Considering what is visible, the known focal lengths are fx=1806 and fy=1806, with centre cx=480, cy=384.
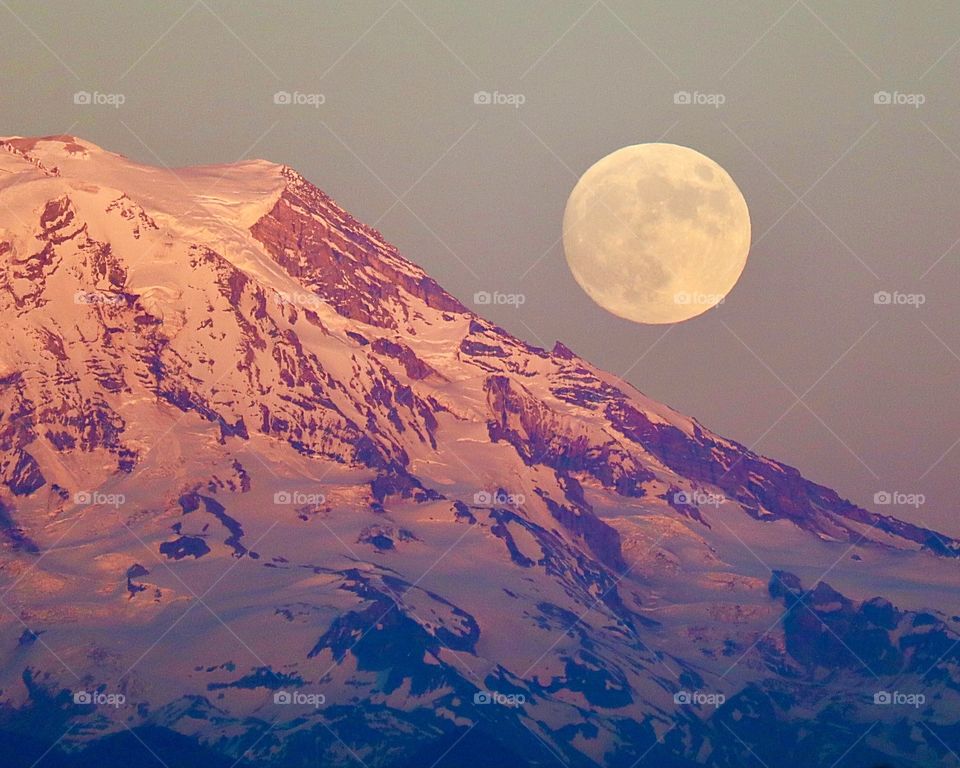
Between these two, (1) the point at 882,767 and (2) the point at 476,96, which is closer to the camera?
(1) the point at 882,767

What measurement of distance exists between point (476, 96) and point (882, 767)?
14334 centimetres

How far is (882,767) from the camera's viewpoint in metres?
63.9

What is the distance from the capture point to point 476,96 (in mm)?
199125
